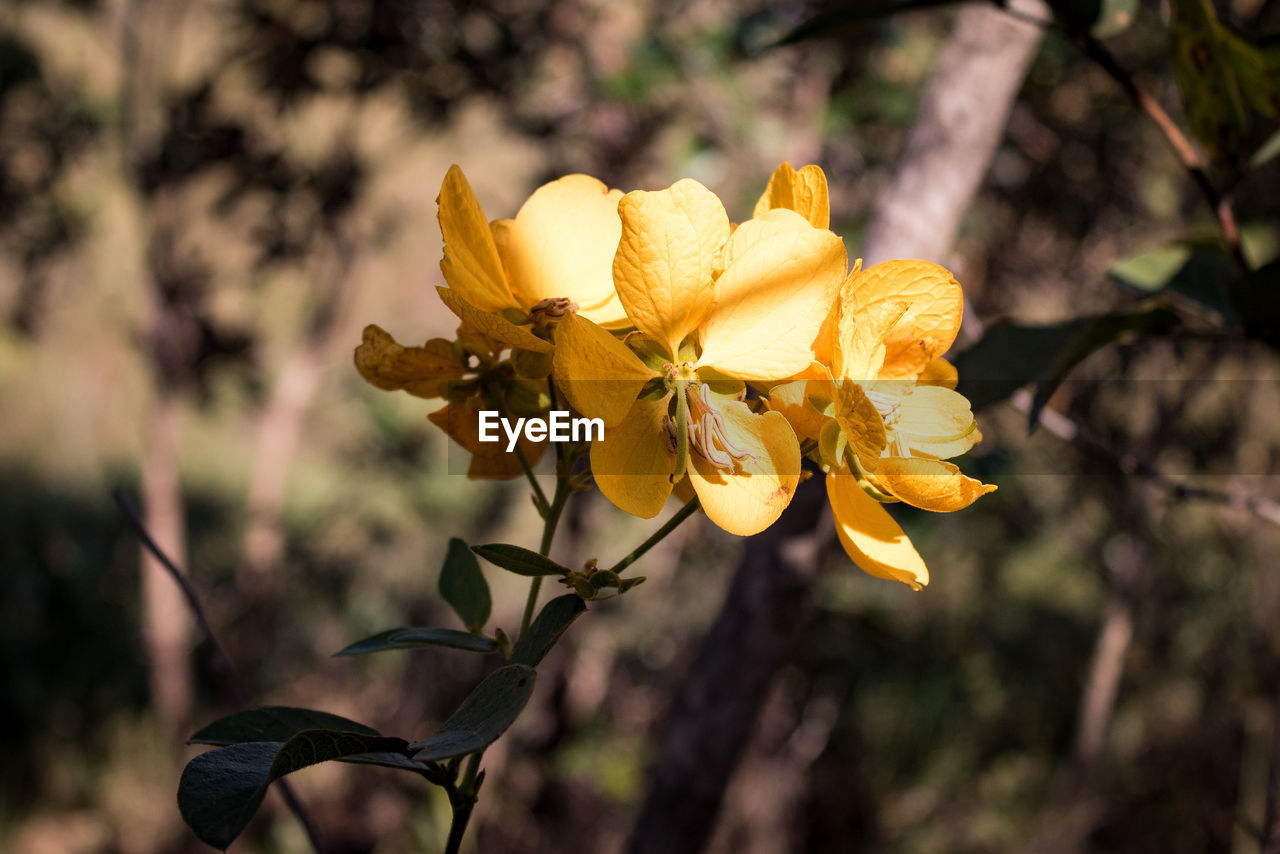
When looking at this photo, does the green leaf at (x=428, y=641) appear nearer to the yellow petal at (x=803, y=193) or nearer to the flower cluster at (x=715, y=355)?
the flower cluster at (x=715, y=355)

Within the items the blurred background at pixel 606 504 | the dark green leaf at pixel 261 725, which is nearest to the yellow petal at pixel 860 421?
the dark green leaf at pixel 261 725

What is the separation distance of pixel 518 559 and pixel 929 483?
154mm

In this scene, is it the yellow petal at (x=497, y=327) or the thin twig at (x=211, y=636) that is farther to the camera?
the thin twig at (x=211, y=636)

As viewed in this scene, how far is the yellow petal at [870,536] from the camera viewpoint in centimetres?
33

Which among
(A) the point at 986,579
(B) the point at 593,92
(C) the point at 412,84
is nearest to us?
(B) the point at 593,92

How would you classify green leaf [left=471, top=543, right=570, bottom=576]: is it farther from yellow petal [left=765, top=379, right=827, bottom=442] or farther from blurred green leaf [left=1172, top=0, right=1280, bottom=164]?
blurred green leaf [left=1172, top=0, right=1280, bottom=164]

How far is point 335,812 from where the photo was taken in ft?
6.55

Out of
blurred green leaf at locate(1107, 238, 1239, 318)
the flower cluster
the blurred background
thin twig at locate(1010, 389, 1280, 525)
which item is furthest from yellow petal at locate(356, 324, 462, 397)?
the blurred background

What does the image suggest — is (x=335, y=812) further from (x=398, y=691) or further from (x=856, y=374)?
(x=856, y=374)

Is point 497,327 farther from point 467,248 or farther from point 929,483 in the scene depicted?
point 929,483

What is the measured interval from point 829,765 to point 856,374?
2.12 metres

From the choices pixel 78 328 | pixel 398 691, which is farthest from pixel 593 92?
pixel 78 328

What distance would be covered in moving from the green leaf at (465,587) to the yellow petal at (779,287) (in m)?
0.17

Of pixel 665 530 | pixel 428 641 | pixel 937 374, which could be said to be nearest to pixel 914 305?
pixel 937 374
